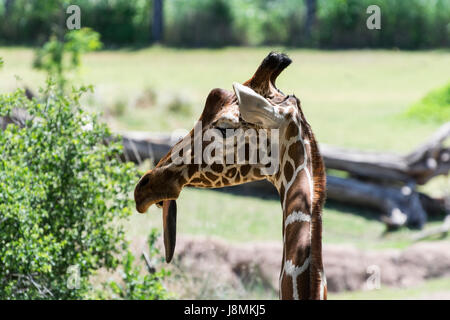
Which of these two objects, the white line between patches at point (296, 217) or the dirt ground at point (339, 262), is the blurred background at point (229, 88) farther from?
the white line between patches at point (296, 217)

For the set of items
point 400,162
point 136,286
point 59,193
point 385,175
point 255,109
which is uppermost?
point 255,109

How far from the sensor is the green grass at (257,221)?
1149 cm

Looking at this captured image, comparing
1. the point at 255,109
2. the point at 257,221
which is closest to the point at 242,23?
the point at 257,221

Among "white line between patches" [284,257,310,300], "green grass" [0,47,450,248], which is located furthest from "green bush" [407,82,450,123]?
"white line between patches" [284,257,310,300]

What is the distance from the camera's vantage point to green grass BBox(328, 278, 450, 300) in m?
9.30

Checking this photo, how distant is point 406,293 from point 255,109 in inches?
265

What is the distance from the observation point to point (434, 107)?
2072cm

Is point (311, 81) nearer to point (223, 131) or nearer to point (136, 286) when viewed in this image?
point (136, 286)

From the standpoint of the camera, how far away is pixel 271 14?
113ft

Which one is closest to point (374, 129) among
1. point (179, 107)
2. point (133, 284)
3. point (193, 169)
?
point (179, 107)

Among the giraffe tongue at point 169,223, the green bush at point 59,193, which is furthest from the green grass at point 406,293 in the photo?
the giraffe tongue at point 169,223

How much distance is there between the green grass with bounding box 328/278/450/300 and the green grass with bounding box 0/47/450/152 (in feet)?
Answer: 24.0

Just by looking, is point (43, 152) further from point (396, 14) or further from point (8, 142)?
point (396, 14)

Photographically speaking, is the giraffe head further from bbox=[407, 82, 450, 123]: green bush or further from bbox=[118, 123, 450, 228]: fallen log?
bbox=[407, 82, 450, 123]: green bush
